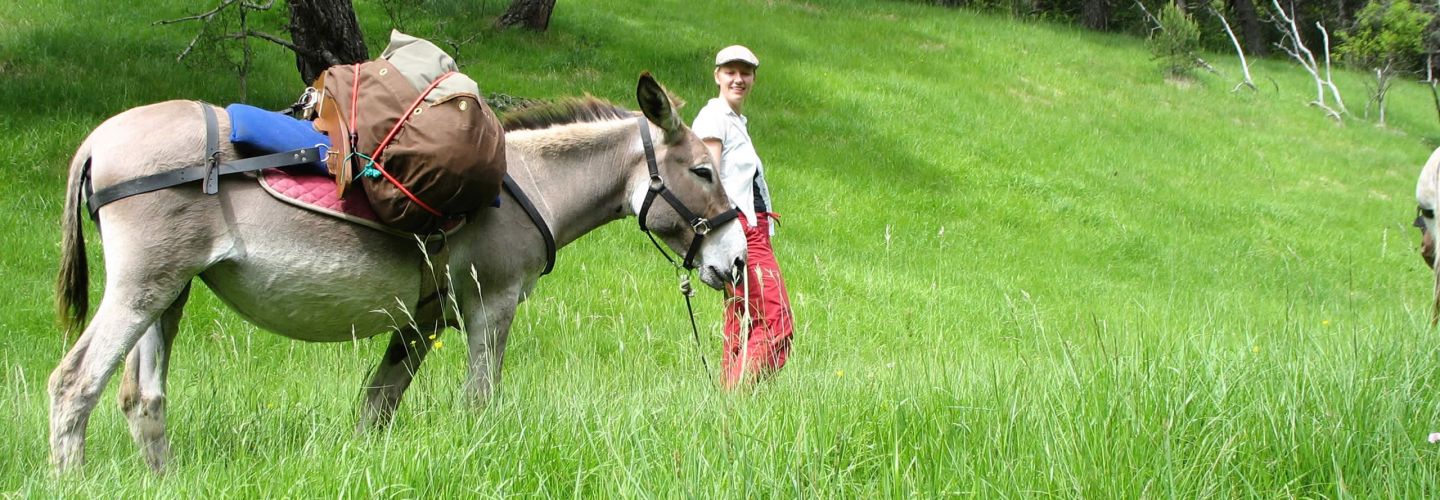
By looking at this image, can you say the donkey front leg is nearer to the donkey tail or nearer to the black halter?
the black halter

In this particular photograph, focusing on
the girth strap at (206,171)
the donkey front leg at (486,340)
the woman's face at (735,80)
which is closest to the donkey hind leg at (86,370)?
the girth strap at (206,171)

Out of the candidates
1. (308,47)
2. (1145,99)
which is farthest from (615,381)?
(1145,99)

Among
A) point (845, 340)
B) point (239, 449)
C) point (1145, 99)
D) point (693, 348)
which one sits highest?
point (239, 449)

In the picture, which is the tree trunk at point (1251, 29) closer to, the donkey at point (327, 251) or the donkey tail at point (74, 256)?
the donkey at point (327, 251)

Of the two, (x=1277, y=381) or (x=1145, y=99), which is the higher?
(x=1277, y=381)

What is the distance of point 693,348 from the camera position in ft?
17.8

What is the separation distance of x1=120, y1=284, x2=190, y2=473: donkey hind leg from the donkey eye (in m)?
2.18

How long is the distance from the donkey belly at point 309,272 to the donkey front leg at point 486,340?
269 mm

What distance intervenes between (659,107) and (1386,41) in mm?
25498

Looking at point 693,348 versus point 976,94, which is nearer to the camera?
point 693,348

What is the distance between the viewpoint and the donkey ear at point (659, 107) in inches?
182

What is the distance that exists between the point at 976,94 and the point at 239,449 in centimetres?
1537

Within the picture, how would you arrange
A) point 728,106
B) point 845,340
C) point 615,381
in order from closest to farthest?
point 615,381, point 728,106, point 845,340

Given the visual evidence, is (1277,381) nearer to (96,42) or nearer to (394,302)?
(394,302)
